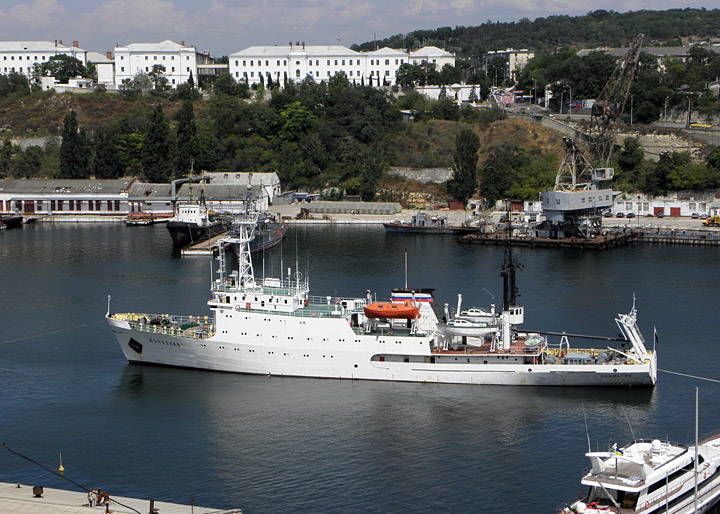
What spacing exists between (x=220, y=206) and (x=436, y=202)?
64.7ft

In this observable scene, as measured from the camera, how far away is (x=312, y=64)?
113m

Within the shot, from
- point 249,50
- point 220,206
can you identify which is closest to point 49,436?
point 220,206

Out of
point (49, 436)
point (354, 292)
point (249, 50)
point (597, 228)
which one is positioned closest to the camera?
point (49, 436)

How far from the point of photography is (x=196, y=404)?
31.6 m

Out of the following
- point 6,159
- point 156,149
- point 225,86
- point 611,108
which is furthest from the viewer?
point 225,86

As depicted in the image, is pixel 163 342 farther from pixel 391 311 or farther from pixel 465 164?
pixel 465 164

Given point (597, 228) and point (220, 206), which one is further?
point (220, 206)

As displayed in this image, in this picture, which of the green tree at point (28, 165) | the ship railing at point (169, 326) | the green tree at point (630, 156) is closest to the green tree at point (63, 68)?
the green tree at point (28, 165)

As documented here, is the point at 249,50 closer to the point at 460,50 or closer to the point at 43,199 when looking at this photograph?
the point at 43,199

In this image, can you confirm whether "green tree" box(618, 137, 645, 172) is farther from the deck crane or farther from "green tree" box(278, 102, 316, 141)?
"green tree" box(278, 102, 316, 141)

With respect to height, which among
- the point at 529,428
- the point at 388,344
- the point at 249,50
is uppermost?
the point at 249,50

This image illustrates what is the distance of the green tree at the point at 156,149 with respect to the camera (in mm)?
88250

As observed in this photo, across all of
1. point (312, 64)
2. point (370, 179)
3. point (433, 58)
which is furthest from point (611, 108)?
point (312, 64)

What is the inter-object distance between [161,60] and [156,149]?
2963 cm
